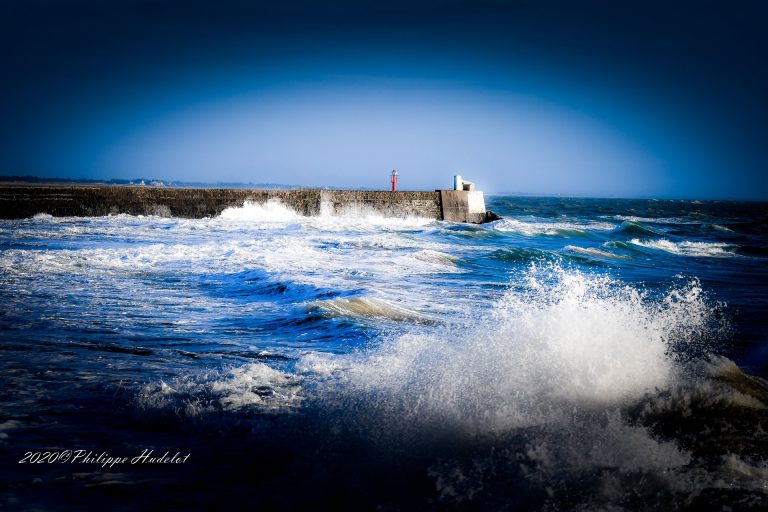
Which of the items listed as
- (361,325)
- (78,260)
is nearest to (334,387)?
(361,325)

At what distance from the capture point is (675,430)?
2.88m

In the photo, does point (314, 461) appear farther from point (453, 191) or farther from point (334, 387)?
point (453, 191)

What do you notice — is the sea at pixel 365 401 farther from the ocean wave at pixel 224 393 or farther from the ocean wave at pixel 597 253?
the ocean wave at pixel 597 253

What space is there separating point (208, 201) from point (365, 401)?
62.6 feet

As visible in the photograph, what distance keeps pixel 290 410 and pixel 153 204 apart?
19.1 m

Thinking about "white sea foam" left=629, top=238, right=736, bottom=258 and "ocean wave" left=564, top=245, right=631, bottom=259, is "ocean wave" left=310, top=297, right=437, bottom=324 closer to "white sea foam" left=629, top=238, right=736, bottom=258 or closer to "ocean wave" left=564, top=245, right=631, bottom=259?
"ocean wave" left=564, top=245, right=631, bottom=259

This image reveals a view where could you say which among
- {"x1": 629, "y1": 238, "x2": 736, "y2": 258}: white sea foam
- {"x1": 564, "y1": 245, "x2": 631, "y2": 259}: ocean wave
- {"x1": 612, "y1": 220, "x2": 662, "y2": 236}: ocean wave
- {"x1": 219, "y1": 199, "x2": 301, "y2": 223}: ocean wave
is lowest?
{"x1": 629, "y1": 238, "x2": 736, "y2": 258}: white sea foam

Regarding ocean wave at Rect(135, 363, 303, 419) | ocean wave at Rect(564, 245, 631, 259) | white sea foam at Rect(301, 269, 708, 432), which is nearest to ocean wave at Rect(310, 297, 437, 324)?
white sea foam at Rect(301, 269, 708, 432)

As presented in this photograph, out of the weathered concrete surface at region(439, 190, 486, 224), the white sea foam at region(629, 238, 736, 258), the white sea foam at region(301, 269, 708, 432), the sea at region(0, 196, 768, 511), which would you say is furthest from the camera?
the weathered concrete surface at region(439, 190, 486, 224)

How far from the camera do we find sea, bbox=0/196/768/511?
7.68 ft

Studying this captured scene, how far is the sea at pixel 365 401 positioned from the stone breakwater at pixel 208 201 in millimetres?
13516

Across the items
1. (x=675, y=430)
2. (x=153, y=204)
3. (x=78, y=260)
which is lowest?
(x=675, y=430)

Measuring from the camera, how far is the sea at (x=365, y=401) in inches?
92.1

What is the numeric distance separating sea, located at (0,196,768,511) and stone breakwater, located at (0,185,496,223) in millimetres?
13516
